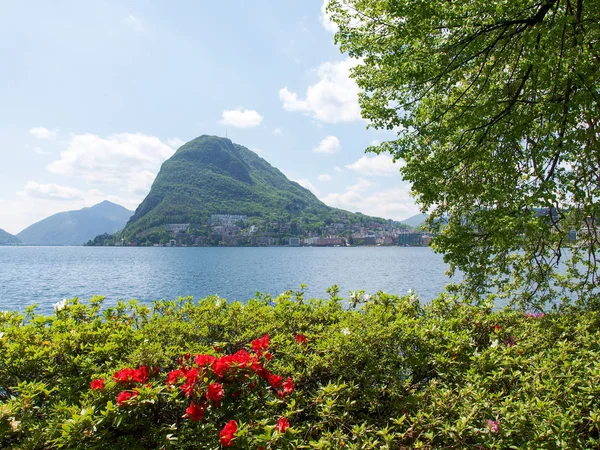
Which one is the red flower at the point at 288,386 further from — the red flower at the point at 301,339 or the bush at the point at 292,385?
the red flower at the point at 301,339

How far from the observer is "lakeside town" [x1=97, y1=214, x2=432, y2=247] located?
156 m

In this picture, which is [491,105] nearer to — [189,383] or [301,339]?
[301,339]

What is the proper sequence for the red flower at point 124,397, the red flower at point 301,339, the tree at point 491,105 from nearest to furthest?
1. the red flower at point 124,397
2. the red flower at point 301,339
3. the tree at point 491,105

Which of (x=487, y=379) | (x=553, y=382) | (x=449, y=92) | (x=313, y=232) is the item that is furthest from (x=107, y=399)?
(x=313, y=232)

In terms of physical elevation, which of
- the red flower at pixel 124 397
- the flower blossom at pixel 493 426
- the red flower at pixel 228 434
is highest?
the red flower at pixel 124 397

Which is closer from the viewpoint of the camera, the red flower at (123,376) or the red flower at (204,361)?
the red flower at (123,376)

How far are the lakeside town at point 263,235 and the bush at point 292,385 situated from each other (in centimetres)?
15414

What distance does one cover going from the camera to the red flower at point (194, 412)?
2684 mm

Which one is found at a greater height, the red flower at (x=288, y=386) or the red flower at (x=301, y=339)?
the red flower at (x=301, y=339)

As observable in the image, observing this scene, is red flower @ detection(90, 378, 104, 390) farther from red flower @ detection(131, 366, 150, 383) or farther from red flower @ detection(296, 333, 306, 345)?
red flower @ detection(296, 333, 306, 345)

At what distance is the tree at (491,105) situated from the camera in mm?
5973

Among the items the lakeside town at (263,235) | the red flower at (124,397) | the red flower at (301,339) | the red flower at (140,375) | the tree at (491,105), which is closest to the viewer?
the red flower at (124,397)

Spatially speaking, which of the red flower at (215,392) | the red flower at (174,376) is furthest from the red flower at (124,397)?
the red flower at (215,392)

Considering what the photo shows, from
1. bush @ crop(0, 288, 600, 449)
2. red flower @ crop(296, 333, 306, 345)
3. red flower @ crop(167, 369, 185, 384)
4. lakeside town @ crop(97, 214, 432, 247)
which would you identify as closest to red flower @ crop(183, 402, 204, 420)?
bush @ crop(0, 288, 600, 449)
